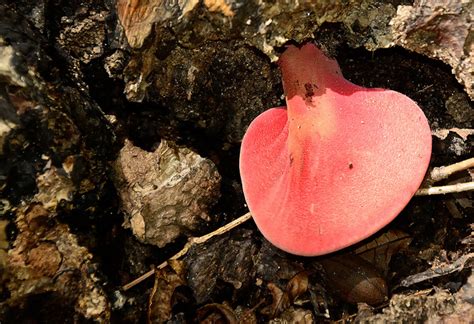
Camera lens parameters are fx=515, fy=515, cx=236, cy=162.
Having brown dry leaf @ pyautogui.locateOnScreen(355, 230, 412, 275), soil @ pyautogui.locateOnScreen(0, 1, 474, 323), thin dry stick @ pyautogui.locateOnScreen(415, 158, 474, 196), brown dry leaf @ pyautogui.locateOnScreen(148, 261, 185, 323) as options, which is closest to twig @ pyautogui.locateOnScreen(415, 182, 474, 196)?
thin dry stick @ pyautogui.locateOnScreen(415, 158, 474, 196)

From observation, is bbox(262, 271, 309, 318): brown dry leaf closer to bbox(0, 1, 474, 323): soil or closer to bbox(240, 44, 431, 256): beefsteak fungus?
bbox(0, 1, 474, 323): soil

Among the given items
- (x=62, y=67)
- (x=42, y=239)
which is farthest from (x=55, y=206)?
(x=62, y=67)

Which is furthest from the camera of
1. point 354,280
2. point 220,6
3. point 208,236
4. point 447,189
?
point 208,236

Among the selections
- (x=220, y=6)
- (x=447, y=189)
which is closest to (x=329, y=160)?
(x=447, y=189)

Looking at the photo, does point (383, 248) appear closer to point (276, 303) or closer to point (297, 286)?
point (297, 286)

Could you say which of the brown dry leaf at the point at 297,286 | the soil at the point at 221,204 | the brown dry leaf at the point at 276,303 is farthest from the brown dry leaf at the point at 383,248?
the brown dry leaf at the point at 276,303

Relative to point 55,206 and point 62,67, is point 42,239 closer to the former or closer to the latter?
point 55,206

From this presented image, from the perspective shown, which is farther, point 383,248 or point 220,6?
point 383,248

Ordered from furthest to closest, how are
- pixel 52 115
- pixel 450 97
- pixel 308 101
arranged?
pixel 450 97 → pixel 308 101 → pixel 52 115
